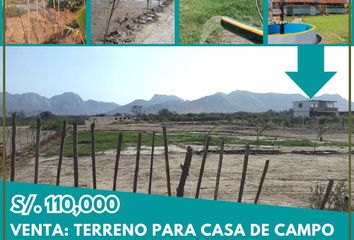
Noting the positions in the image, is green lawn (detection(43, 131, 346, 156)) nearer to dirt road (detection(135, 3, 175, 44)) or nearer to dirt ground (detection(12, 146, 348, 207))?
dirt ground (detection(12, 146, 348, 207))

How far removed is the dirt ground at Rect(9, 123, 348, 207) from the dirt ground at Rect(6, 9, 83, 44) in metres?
2.35

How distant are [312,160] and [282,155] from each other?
92 centimetres

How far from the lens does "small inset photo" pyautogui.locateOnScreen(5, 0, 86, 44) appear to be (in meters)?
7.70

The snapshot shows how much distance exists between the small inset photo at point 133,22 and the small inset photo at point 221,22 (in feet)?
0.81

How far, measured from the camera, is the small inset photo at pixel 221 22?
301 inches

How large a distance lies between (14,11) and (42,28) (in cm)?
50

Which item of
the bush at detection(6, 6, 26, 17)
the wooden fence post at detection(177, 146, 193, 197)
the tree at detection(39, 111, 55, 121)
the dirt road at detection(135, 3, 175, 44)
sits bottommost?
the wooden fence post at detection(177, 146, 193, 197)

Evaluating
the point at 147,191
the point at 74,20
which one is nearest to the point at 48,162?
the point at 147,191

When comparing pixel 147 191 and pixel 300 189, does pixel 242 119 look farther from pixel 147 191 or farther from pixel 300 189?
pixel 147 191

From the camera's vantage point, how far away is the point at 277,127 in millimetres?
14617

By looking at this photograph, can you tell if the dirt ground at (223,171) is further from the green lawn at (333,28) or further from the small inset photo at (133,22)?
the green lawn at (333,28)

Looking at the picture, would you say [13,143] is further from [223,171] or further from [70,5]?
[223,171]

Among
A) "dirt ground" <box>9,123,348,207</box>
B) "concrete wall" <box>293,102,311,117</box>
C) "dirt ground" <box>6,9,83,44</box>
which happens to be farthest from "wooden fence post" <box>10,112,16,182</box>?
"concrete wall" <box>293,102,311,117</box>

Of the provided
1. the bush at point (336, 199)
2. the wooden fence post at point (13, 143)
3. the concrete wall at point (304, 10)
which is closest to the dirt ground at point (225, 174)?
the wooden fence post at point (13, 143)
